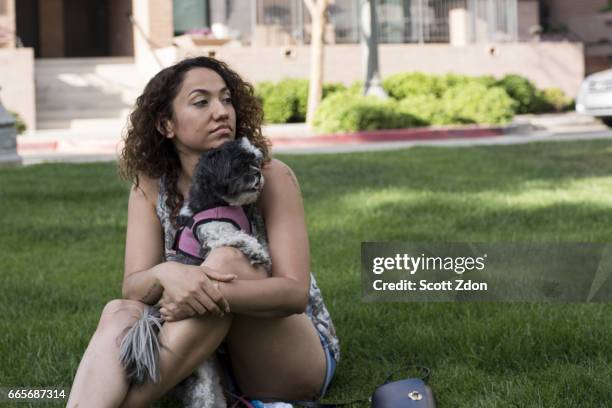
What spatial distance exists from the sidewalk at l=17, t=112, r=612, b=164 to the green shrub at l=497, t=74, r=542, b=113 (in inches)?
192

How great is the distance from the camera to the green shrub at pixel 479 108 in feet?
64.0

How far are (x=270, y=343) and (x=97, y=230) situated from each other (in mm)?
4645

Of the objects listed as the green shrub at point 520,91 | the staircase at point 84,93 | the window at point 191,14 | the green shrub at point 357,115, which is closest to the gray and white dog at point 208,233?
the green shrub at point 357,115

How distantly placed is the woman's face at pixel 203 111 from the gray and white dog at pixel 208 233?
0.20m

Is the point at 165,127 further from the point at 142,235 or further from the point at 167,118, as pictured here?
the point at 142,235

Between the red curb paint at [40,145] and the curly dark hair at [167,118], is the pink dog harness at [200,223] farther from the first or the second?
the red curb paint at [40,145]

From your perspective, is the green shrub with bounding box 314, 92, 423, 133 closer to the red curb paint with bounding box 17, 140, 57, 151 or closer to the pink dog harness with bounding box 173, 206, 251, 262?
the red curb paint with bounding box 17, 140, 57, 151

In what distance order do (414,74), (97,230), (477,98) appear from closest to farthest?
(97,230) < (477,98) < (414,74)

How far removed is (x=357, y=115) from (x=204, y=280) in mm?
15247

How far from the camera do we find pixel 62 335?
4672 mm

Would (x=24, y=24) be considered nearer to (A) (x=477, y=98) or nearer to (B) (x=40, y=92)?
(B) (x=40, y=92)

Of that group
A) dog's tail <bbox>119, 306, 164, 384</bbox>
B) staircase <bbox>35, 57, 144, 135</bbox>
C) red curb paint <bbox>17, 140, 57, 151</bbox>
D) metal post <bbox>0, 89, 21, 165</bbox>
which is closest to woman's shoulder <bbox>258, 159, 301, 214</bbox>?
dog's tail <bbox>119, 306, 164, 384</bbox>

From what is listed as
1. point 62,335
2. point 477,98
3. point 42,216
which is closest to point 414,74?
point 477,98

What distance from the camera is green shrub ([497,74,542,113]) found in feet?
82.3
